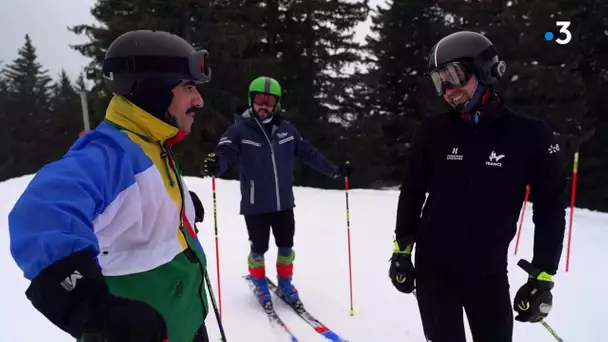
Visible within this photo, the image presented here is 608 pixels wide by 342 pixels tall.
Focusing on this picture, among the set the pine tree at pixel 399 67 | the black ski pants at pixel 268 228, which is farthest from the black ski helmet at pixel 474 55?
the pine tree at pixel 399 67

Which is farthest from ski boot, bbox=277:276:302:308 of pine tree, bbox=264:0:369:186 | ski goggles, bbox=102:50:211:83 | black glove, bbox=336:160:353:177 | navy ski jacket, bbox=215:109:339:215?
pine tree, bbox=264:0:369:186

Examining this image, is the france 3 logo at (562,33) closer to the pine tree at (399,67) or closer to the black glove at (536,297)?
the pine tree at (399,67)

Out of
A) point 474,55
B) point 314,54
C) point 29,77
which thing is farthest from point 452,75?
point 29,77

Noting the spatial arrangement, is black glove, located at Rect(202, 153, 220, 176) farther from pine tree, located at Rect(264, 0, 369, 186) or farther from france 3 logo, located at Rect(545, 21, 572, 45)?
france 3 logo, located at Rect(545, 21, 572, 45)

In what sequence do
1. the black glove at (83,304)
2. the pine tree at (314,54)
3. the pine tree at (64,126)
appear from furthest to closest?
the pine tree at (64,126)
the pine tree at (314,54)
the black glove at (83,304)

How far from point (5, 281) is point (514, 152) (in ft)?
17.1

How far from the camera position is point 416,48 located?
66.2 feet

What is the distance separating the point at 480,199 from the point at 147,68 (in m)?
1.59

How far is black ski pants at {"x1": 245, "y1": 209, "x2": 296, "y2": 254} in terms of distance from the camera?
4012mm

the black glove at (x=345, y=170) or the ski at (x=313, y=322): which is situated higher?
the black glove at (x=345, y=170)

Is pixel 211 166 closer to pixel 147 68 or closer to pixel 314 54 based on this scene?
pixel 147 68

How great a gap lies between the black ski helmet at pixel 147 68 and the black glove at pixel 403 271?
1.49m

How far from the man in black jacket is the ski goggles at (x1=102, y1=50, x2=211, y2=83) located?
4.09 ft

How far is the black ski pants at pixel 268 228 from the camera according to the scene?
4012 millimetres
